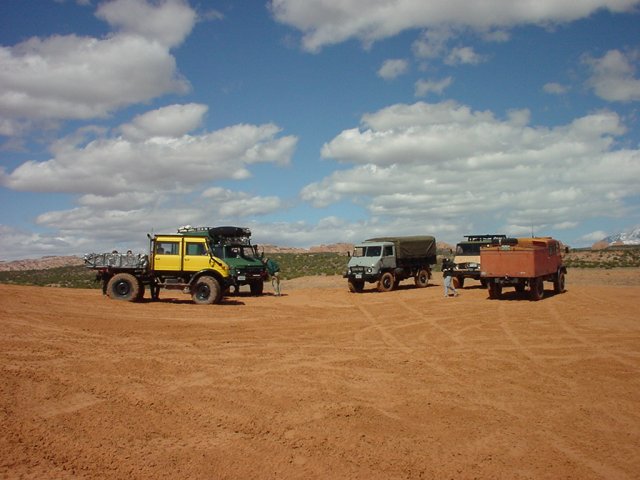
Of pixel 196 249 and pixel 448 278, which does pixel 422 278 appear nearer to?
pixel 448 278

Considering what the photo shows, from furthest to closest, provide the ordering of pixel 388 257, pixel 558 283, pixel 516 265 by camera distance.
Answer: pixel 388 257
pixel 558 283
pixel 516 265

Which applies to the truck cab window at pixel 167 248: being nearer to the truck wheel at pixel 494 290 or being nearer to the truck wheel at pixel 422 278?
the truck wheel at pixel 494 290

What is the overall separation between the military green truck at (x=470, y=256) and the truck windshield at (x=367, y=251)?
11.7ft

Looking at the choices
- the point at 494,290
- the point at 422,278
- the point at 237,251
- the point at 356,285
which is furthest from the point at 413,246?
the point at 237,251

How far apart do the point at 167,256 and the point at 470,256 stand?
43.9 ft

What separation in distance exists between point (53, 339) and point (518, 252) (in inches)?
600

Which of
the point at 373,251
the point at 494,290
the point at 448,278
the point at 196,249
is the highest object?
the point at 373,251

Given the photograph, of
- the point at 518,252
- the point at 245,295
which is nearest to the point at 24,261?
the point at 245,295

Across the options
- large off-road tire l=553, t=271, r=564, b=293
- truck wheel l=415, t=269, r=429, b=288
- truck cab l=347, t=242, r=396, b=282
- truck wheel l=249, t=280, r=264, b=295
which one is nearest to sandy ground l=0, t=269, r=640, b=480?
large off-road tire l=553, t=271, r=564, b=293

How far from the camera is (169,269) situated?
19188 millimetres

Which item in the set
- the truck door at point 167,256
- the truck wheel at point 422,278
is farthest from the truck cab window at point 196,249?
the truck wheel at point 422,278

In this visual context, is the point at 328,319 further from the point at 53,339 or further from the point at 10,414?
the point at 10,414

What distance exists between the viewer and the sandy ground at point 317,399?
5.35 meters

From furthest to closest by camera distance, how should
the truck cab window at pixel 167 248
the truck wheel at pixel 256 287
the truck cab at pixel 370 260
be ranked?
the truck cab at pixel 370 260, the truck wheel at pixel 256 287, the truck cab window at pixel 167 248
